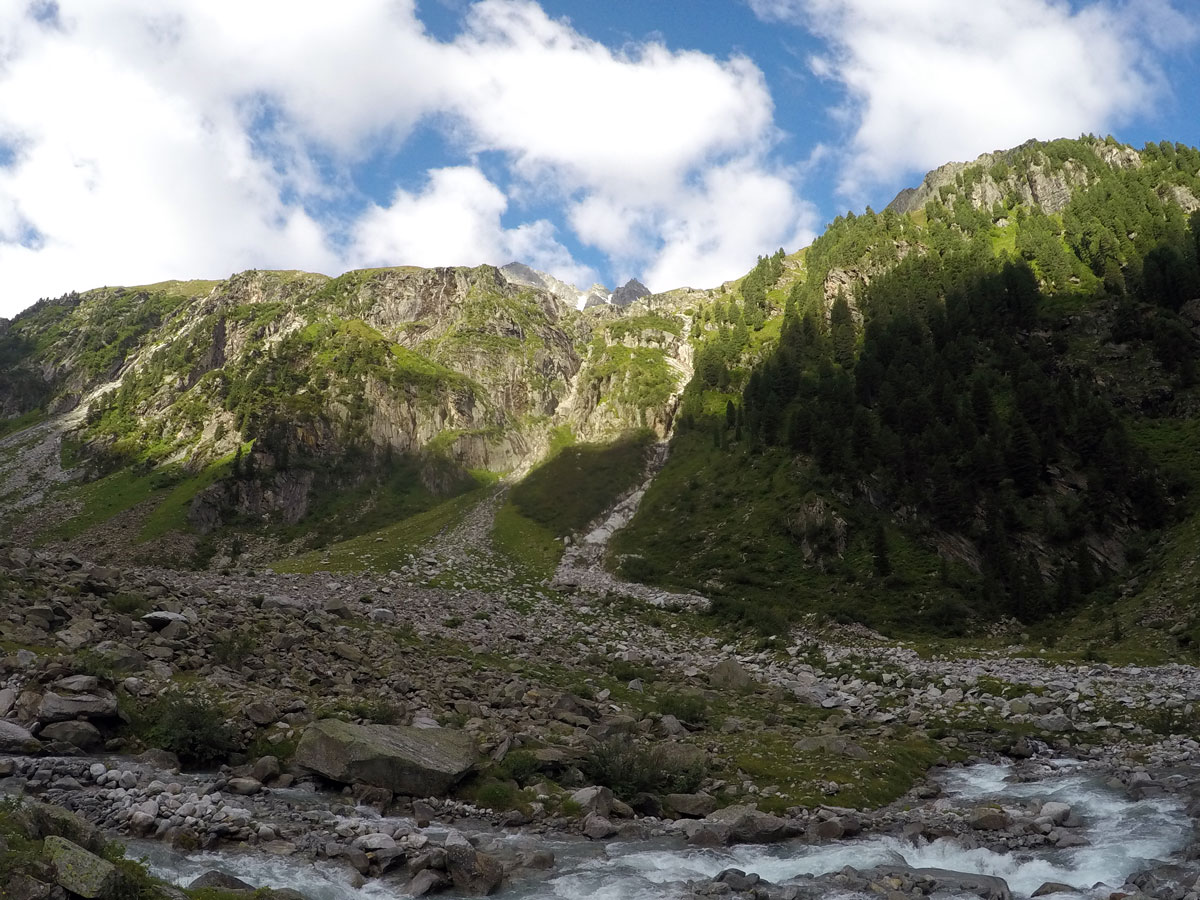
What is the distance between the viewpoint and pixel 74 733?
15391mm

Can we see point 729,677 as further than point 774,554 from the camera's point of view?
No

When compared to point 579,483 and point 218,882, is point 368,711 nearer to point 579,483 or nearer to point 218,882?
point 218,882

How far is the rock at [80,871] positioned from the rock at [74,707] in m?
8.99

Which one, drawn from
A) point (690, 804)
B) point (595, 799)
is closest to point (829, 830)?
point (690, 804)

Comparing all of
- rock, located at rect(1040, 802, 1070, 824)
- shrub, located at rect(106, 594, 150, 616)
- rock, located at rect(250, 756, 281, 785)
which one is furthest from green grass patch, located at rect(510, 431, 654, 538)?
rock, located at rect(1040, 802, 1070, 824)

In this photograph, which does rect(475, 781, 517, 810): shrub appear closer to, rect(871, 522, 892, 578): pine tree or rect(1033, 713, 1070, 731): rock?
rect(1033, 713, 1070, 731): rock

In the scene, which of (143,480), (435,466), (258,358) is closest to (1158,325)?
(435,466)

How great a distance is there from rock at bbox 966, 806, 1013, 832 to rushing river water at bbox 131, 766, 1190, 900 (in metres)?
1.13

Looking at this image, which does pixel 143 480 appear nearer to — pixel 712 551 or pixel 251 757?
pixel 712 551

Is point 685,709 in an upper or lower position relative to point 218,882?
lower

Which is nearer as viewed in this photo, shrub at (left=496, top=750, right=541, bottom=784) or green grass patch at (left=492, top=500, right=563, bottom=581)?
shrub at (left=496, top=750, right=541, bottom=784)

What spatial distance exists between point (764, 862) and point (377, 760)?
9.10m

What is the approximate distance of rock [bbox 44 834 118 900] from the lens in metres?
8.15

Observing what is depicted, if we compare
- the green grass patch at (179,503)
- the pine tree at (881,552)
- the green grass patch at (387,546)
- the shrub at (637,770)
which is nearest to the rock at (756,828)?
the shrub at (637,770)
